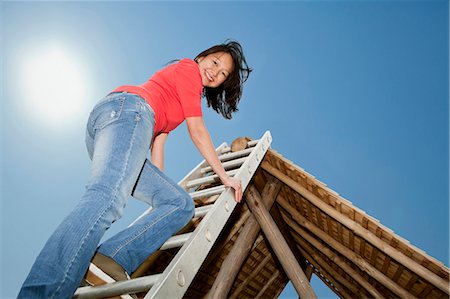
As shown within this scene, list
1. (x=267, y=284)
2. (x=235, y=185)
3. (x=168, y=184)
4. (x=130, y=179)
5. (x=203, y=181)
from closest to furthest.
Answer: (x=130, y=179) < (x=168, y=184) < (x=235, y=185) < (x=203, y=181) < (x=267, y=284)

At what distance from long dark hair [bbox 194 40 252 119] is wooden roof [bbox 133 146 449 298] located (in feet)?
3.92

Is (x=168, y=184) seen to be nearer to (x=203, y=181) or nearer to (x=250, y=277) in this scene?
(x=203, y=181)

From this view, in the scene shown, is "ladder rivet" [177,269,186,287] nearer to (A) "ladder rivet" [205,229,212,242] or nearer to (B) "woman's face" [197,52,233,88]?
(A) "ladder rivet" [205,229,212,242]

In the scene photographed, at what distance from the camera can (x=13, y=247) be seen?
2497cm

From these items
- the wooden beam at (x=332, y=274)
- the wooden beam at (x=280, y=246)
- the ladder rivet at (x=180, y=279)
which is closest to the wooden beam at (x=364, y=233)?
the wooden beam at (x=280, y=246)

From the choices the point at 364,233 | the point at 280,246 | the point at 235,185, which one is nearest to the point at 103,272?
the point at 235,185

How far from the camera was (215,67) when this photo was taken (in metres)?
2.12

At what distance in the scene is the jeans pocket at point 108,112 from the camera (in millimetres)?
1541

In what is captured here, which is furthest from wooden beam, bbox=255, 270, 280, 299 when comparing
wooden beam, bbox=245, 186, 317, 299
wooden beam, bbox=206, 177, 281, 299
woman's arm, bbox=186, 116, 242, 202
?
woman's arm, bbox=186, 116, 242, 202

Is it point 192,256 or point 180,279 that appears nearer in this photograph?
point 180,279

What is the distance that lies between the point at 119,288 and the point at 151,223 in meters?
0.33

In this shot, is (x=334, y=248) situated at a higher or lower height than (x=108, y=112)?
higher

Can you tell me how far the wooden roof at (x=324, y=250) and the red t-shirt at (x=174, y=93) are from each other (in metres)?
1.59

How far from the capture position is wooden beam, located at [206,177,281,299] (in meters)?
3.38
